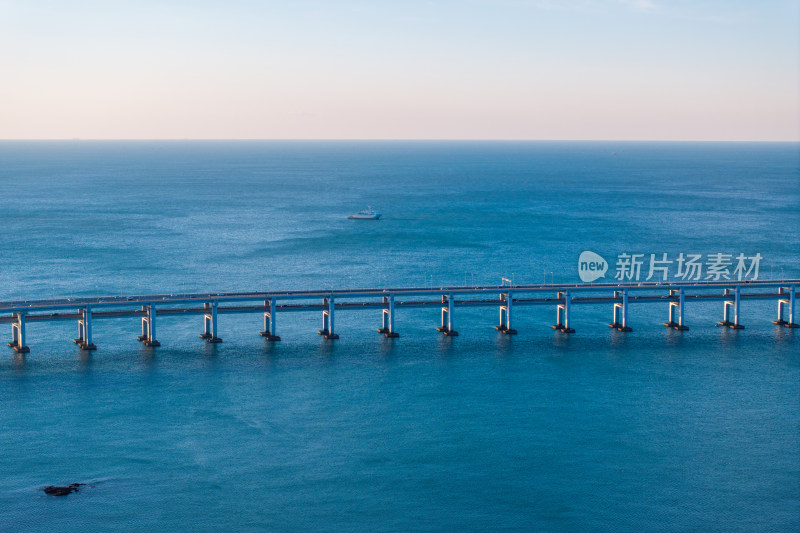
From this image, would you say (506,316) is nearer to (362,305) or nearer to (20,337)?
(362,305)

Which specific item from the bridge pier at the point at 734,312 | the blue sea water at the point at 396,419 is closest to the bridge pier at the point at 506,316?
the blue sea water at the point at 396,419

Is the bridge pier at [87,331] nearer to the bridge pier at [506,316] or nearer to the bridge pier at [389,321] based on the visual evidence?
the bridge pier at [389,321]

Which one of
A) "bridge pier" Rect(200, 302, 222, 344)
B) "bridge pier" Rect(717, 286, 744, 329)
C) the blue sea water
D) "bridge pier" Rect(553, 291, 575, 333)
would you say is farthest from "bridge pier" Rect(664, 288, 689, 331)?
"bridge pier" Rect(200, 302, 222, 344)

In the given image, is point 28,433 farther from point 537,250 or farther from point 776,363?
point 537,250

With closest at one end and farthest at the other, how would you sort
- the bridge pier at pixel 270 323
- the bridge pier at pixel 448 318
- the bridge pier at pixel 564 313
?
the bridge pier at pixel 270 323 < the bridge pier at pixel 448 318 < the bridge pier at pixel 564 313

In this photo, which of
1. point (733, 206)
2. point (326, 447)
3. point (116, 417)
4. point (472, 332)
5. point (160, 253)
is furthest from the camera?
point (733, 206)

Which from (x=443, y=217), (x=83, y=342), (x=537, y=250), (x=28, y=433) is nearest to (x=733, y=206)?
(x=443, y=217)

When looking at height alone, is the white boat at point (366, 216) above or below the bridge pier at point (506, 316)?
above
